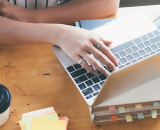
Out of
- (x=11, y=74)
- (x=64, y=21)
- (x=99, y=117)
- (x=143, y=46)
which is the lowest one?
(x=99, y=117)

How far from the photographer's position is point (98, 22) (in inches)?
29.5

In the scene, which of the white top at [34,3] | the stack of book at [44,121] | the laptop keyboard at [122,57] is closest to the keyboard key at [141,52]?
the laptop keyboard at [122,57]

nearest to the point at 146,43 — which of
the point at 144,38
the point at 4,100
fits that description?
the point at 144,38

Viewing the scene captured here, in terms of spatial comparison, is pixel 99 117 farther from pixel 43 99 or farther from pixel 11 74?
pixel 11 74

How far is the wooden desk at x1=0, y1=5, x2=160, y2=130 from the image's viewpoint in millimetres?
599

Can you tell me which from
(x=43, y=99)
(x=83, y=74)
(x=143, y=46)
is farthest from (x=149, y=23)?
(x=43, y=99)

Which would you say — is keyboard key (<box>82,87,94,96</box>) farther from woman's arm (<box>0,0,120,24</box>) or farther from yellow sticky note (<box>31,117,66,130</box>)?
woman's arm (<box>0,0,120,24</box>)

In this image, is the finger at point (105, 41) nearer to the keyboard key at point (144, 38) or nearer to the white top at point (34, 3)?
the keyboard key at point (144, 38)

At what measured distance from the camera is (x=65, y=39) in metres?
0.66

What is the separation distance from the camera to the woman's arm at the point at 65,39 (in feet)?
2.05

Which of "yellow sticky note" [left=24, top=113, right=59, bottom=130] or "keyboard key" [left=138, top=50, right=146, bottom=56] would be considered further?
"keyboard key" [left=138, top=50, right=146, bottom=56]

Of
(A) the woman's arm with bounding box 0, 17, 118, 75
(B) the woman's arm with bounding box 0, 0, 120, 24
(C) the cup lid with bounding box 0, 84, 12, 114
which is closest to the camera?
(C) the cup lid with bounding box 0, 84, 12, 114

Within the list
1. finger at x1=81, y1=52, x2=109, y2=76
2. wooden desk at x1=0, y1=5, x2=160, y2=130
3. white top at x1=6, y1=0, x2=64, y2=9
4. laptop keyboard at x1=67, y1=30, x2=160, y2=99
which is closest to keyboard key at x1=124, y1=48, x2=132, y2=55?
laptop keyboard at x1=67, y1=30, x2=160, y2=99

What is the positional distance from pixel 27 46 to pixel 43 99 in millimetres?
248
